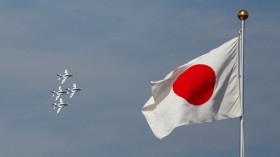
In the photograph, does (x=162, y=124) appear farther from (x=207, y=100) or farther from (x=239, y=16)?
(x=239, y=16)

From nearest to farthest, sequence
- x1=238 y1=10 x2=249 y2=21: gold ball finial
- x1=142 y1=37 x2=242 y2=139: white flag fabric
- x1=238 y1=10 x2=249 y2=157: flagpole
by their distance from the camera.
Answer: x1=238 y1=10 x2=249 y2=157: flagpole, x1=238 y1=10 x2=249 y2=21: gold ball finial, x1=142 y1=37 x2=242 y2=139: white flag fabric

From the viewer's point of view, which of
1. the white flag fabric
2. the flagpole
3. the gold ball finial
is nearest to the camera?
the flagpole

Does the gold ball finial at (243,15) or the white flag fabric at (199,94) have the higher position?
the gold ball finial at (243,15)

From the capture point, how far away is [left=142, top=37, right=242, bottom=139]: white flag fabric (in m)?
27.0

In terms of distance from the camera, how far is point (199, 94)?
2752 cm

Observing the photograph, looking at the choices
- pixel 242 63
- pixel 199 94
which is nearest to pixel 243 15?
pixel 242 63

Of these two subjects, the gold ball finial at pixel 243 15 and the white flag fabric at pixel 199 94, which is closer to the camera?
the gold ball finial at pixel 243 15

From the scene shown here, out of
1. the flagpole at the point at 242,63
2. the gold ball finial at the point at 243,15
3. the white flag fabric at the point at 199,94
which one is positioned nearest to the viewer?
the flagpole at the point at 242,63

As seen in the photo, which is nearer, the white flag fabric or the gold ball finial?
the gold ball finial

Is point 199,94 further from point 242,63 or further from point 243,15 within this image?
point 243,15

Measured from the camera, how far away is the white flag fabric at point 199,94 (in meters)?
27.0

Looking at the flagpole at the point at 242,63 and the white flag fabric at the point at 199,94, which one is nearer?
the flagpole at the point at 242,63

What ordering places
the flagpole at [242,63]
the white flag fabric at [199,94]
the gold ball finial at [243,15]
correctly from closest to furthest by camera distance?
the flagpole at [242,63] → the gold ball finial at [243,15] → the white flag fabric at [199,94]

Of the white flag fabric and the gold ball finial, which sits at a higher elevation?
the gold ball finial
